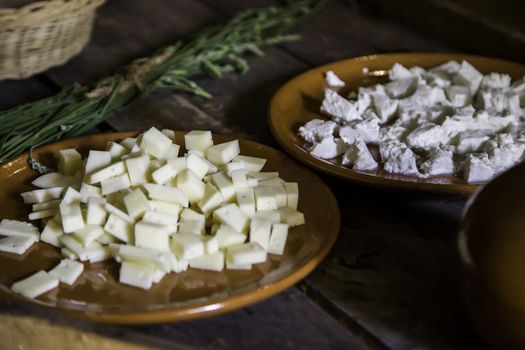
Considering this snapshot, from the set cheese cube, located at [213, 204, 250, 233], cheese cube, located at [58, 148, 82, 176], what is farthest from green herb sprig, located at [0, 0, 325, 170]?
cheese cube, located at [213, 204, 250, 233]

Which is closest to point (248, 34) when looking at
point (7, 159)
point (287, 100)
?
point (287, 100)

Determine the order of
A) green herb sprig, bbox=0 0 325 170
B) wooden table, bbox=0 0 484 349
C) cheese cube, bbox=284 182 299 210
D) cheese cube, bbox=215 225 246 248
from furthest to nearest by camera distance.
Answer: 1. green herb sprig, bbox=0 0 325 170
2. cheese cube, bbox=284 182 299 210
3. cheese cube, bbox=215 225 246 248
4. wooden table, bbox=0 0 484 349

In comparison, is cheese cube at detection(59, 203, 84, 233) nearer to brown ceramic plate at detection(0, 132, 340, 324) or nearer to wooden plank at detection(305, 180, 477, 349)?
brown ceramic plate at detection(0, 132, 340, 324)

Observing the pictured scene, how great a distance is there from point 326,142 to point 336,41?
590mm

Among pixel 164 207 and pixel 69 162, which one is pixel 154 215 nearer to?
pixel 164 207

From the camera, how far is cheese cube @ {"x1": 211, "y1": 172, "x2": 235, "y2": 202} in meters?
1.12

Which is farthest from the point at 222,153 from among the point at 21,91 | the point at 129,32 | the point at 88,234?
the point at 129,32

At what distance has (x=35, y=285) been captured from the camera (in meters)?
1.00

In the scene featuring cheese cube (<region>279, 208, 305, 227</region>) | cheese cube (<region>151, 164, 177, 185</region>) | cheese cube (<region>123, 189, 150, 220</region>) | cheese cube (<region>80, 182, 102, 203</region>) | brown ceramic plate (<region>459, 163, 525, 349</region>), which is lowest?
cheese cube (<region>279, 208, 305, 227</region>)

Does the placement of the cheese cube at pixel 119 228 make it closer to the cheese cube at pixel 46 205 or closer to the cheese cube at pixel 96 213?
the cheese cube at pixel 96 213

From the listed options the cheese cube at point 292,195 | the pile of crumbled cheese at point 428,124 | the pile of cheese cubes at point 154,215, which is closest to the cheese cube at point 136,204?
the pile of cheese cubes at point 154,215

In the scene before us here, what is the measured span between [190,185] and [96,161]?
160 mm

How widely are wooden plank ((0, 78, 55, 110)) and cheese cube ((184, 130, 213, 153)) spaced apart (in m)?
0.51

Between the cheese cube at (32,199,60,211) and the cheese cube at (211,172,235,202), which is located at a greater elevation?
Result: the cheese cube at (211,172,235,202)
